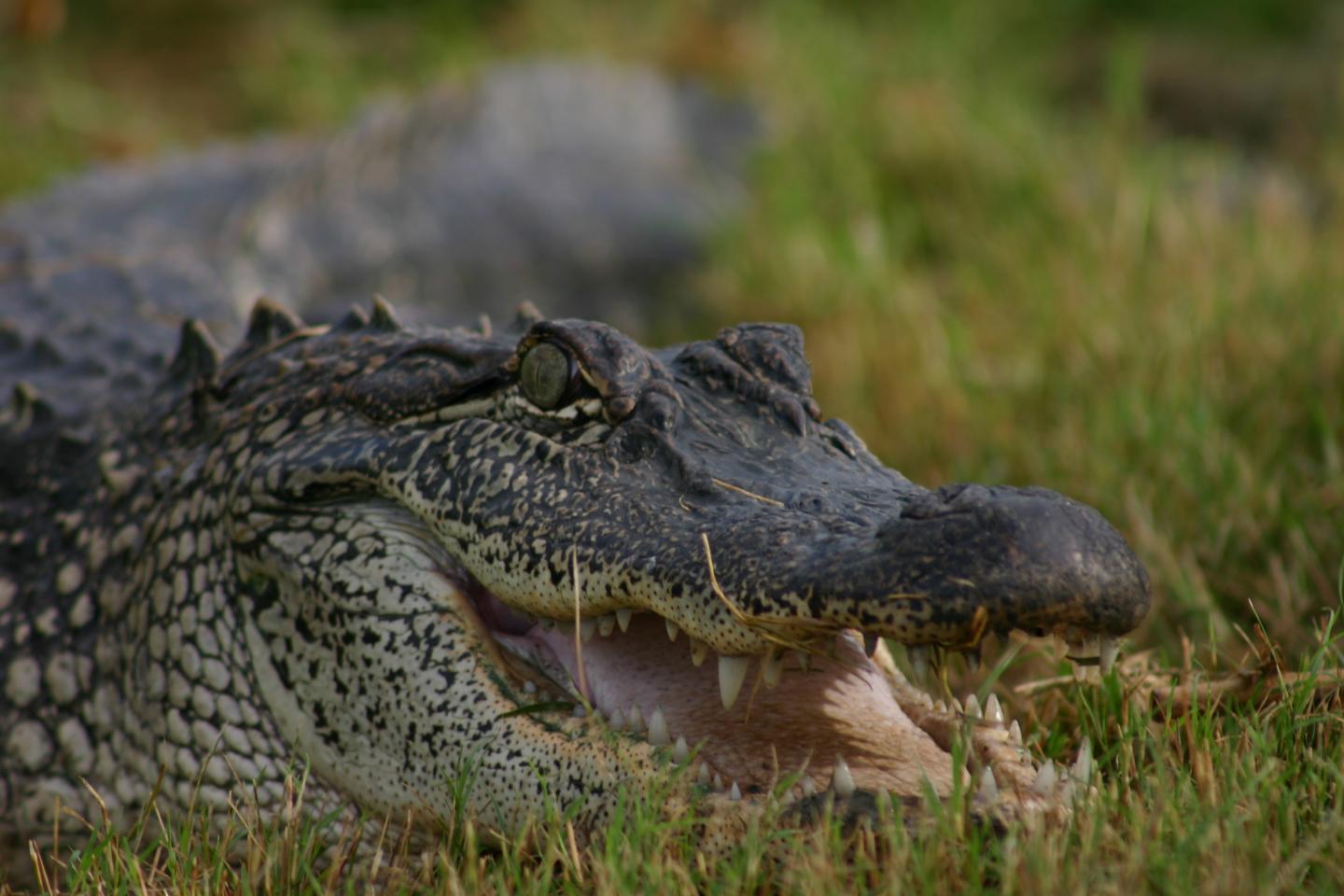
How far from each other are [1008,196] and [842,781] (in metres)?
4.22

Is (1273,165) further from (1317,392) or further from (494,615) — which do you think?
(494,615)

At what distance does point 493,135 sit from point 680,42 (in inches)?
64.8

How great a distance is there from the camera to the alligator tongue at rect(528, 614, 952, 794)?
2.30m

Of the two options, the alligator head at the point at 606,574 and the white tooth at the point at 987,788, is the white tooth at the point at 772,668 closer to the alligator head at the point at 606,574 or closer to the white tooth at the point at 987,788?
the alligator head at the point at 606,574

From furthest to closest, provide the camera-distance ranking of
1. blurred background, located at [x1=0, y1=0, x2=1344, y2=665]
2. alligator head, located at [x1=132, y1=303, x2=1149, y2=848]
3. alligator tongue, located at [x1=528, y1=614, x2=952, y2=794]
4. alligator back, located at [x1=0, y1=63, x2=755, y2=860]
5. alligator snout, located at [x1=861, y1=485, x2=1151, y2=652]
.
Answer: blurred background, located at [x1=0, y1=0, x2=1344, y2=665] < alligator back, located at [x1=0, y1=63, x2=755, y2=860] < alligator tongue, located at [x1=528, y1=614, x2=952, y2=794] < alligator head, located at [x1=132, y1=303, x2=1149, y2=848] < alligator snout, located at [x1=861, y1=485, x2=1151, y2=652]

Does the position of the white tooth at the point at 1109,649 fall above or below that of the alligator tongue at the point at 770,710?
above

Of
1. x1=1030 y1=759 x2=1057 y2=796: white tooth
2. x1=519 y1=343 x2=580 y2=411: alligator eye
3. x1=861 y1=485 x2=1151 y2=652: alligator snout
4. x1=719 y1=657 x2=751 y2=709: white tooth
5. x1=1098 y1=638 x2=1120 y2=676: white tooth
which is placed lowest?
x1=1030 y1=759 x2=1057 y2=796: white tooth

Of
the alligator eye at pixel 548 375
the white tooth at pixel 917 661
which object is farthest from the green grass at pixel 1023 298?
the alligator eye at pixel 548 375

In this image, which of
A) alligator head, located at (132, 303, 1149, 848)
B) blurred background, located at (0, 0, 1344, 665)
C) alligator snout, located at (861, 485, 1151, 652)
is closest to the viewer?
alligator snout, located at (861, 485, 1151, 652)

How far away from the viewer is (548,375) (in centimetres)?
266

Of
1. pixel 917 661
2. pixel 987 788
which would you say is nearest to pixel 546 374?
pixel 917 661

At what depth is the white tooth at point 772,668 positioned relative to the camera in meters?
2.21

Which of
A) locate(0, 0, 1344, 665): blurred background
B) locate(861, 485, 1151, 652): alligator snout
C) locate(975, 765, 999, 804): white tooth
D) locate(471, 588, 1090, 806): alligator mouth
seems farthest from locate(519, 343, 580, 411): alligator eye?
locate(0, 0, 1344, 665): blurred background

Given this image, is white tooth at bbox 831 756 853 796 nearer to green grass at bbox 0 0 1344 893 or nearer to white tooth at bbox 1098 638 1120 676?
green grass at bbox 0 0 1344 893
